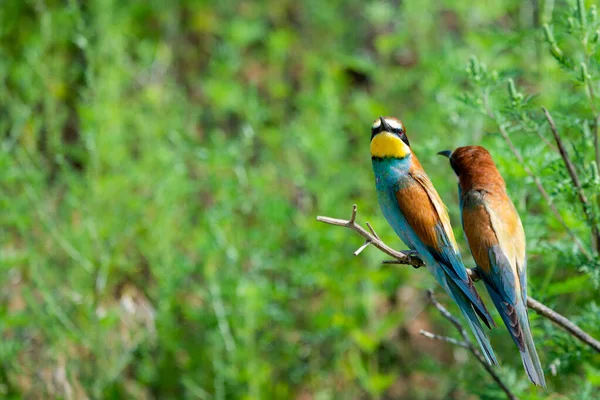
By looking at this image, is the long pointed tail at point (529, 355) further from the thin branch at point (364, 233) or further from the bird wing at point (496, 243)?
the thin branch at point (364, 233)

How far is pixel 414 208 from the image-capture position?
6.75ft

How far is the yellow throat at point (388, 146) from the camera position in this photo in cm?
209

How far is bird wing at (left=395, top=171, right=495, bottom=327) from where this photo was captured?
1.98 m

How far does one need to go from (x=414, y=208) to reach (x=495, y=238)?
9.2 inches

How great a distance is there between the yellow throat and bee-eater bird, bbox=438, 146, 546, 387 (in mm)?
154

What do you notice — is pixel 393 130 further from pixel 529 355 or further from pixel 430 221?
pixel 529 355

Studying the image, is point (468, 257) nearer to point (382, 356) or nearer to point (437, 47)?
point (382, 356)

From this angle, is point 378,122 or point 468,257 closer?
point 378,122

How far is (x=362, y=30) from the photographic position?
5590 mm

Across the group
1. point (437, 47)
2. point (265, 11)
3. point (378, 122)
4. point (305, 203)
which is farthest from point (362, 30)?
point (378, 122)

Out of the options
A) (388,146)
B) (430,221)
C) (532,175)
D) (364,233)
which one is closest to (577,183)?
(532,175)

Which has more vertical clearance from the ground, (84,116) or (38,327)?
(84,116)

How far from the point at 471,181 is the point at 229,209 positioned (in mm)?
1477

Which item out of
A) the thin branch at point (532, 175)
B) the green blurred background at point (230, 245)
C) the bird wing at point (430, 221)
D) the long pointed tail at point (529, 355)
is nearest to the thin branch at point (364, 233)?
the bird wing at point (430, 221)
